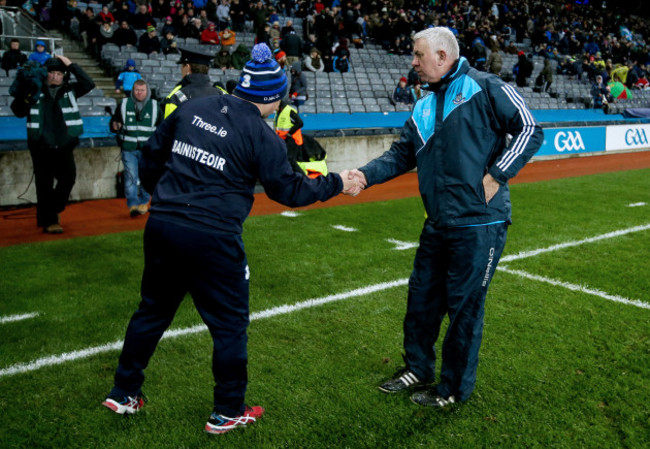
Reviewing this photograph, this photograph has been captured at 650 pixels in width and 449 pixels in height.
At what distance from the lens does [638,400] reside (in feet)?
11.7

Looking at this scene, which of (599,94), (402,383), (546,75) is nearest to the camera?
(402,383)

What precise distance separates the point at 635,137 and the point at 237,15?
46.6ft

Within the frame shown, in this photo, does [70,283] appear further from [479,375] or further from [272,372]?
[479,375]

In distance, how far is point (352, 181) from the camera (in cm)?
350

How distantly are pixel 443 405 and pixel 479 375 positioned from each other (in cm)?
51

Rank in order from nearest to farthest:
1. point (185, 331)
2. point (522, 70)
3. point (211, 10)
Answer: point (185, 331) → point (211, 10) → point (522, 70)

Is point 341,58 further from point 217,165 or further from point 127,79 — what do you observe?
point 217,165

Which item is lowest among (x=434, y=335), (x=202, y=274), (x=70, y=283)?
(x=70, y=283)

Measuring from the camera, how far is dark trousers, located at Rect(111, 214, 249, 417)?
9.72 ft

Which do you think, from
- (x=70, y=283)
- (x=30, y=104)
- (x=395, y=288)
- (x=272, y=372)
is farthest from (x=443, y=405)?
(x=30, y=104)

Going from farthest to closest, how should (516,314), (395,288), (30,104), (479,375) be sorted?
(30,104)
(395,288)
(516,314)
(479,375)

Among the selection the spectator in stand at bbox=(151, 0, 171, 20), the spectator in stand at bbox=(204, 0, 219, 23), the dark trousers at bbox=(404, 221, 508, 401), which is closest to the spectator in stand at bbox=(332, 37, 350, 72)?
the spectator in stand at bbox=(204, 0, 219, 23)

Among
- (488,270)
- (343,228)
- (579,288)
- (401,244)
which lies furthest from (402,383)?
(343,228)

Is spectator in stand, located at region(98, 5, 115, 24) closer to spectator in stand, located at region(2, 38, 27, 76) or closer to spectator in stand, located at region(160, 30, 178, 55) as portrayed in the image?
spectator in stand, located at region(160, 30, 178, 55)
